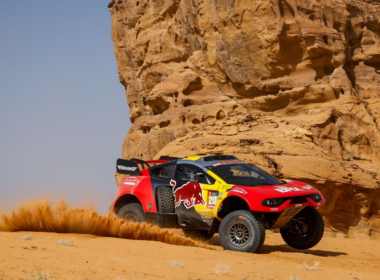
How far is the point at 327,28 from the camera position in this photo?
24.6 meters

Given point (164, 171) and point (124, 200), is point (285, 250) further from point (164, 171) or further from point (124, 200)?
point (124, 200)

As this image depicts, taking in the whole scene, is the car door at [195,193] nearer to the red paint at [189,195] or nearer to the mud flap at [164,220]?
the red paint at [189,195]

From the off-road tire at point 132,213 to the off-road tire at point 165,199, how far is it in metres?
0.49

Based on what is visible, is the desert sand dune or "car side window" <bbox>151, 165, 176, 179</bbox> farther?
"car side window" <bbox>151, 165, 176, 179</bbox>

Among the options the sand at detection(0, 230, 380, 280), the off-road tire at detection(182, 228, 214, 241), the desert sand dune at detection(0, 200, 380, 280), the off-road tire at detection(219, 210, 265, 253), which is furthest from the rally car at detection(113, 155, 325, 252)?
the off-road tire at detection(182, 228, 214, 241)

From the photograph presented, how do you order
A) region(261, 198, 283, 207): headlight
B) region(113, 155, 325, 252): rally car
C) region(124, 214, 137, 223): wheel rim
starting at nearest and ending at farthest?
region(261, 198, 283, 207): headlight
region(113, 155, 325, 252): rally car
region(124, 214, 137, 223): wheel rim

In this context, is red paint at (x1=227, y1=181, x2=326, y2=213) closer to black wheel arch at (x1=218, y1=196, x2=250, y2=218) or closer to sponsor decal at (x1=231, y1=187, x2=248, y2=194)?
sponsor decal at (x1=231, y1=187, x2=248, y2=194)

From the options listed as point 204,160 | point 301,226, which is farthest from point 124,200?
point 301,226

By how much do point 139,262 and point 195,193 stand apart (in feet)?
10.5

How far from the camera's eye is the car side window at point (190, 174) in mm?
8710

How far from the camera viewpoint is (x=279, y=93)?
2542 cm

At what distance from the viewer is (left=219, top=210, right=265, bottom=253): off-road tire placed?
25.1 feet

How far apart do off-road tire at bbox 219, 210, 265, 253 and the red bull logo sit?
0.79 m

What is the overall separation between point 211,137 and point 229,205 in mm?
11659
